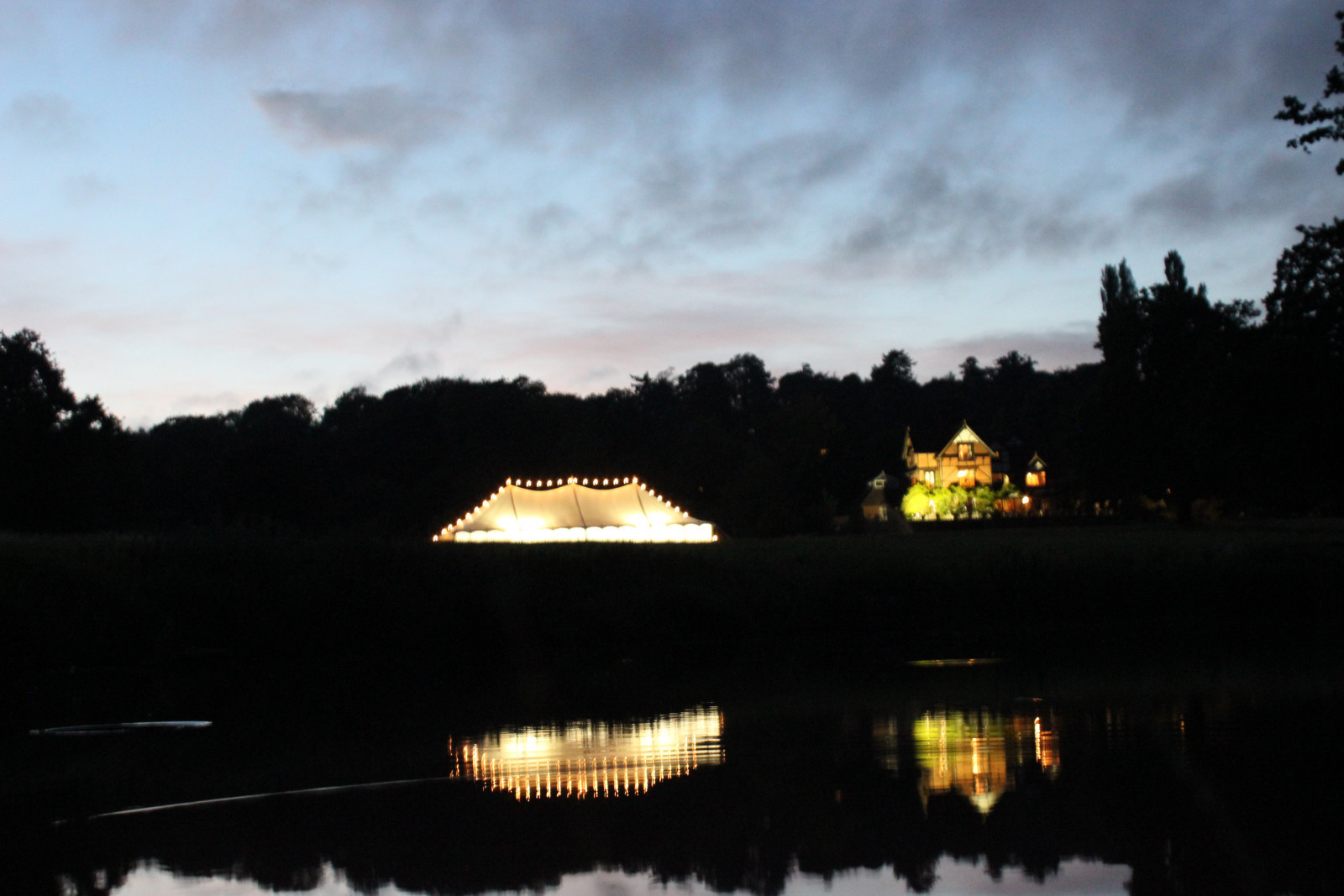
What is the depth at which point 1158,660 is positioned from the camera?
1424cm

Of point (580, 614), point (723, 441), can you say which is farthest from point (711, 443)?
point (580, 614)

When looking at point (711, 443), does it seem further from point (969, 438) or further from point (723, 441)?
point (969, 438)

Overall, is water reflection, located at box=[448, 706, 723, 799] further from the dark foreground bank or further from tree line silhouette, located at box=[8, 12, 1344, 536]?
tree line silhouette, located at box=[8, 12, 1344, 536]

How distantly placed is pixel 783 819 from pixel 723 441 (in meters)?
48.0

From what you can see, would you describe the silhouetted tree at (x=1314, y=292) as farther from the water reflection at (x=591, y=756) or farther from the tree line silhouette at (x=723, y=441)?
the water reflection at (x=591, y=756)

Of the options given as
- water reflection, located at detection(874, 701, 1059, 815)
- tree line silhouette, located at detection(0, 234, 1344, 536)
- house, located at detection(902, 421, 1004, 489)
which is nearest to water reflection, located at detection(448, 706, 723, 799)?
water reflection, located at detection(874, 701, 1059, 815)

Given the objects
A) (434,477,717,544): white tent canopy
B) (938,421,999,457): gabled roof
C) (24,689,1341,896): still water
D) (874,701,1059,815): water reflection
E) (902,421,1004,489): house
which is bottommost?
(874,701,1059,815): water reflection

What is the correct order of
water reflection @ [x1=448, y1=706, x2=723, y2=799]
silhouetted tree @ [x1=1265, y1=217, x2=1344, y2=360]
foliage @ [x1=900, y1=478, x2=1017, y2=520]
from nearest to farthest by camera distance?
water reflection @ [x1=448, y1=706, x2=723, y2=799]
silhouetted tree @ [x1=1265, y1=217, x2=1344, y2=360]
foliage @ [x1=900, y1=478, x2=1017, y2=520]

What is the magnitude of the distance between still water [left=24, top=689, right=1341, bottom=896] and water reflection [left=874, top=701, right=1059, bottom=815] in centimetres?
3

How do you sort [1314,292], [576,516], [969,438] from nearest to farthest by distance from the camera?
[1314,292]
[576,516]
[969,438]

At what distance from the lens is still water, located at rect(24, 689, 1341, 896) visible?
5.31 meters

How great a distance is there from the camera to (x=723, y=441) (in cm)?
5428

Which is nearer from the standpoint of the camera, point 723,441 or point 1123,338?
point 1123,338

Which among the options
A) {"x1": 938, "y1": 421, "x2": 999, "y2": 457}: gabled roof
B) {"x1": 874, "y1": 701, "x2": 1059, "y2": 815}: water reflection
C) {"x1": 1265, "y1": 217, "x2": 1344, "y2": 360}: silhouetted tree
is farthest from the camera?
{"x1": 938, "y1": 421, "x2": 999, "y2": 457}: gabled roof
